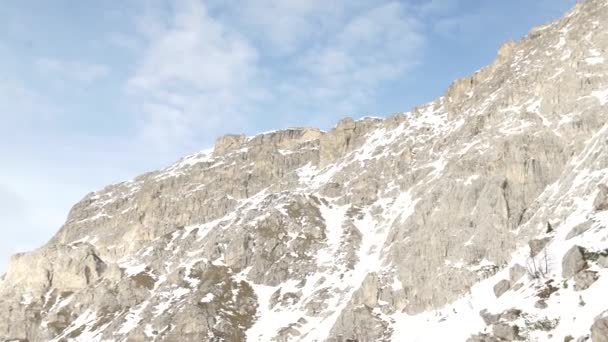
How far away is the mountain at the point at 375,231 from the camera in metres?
112

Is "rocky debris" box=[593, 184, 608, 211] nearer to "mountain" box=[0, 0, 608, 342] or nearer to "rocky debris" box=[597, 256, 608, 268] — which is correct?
"mountain" box=[0, 0, 608, 342]

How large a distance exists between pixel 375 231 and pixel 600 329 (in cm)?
11175

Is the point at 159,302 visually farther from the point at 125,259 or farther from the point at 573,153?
the point at 573,153

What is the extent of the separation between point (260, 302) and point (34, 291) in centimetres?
7623

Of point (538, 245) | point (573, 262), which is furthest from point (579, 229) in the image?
point (573, 262)

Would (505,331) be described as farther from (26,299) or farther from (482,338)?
→ (26,299)

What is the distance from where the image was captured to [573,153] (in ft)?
380

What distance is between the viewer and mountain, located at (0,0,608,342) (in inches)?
4390

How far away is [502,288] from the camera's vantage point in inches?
2421

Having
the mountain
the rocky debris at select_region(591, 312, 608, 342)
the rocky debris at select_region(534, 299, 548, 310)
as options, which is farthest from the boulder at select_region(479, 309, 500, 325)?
the rocky debris at select_region(591, 312, 608, 342)

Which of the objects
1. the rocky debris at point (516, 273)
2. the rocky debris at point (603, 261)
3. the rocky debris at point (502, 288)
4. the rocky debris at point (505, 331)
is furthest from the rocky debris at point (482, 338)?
the rocky debris at point (516, 273)

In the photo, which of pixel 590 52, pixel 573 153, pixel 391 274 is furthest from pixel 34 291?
pixel 590 52

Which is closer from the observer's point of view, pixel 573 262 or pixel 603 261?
pixel 603 261

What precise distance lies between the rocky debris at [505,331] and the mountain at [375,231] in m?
12.2
